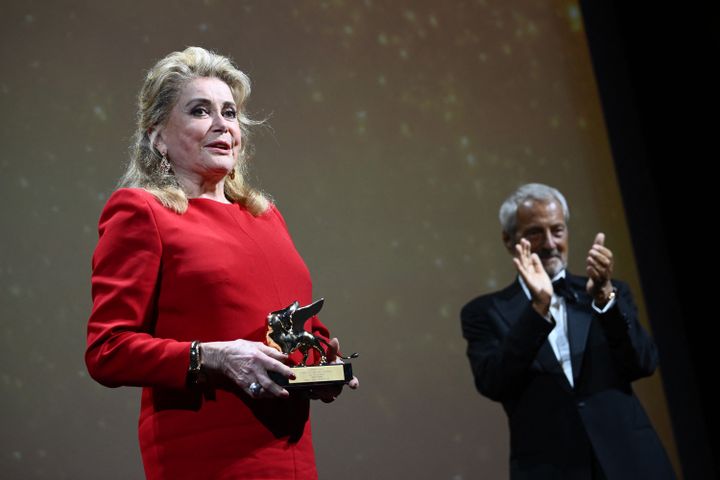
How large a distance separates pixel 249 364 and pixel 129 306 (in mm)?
251

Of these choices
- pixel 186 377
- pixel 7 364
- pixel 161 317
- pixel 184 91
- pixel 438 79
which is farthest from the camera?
pixel 438 79

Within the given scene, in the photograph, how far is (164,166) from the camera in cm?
171

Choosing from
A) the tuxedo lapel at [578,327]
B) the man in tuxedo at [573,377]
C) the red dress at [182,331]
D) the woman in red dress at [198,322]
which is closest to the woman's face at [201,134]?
the woman in red dress at [198,322]

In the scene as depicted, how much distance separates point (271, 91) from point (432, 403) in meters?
1.38

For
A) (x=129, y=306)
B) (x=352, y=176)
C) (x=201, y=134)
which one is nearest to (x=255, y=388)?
(x=129, y=306)

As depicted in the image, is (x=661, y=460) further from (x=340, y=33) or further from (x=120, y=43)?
(x=120, y=43)

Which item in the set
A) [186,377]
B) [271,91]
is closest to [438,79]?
[271,91]

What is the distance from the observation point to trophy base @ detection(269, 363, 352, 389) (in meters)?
1.43

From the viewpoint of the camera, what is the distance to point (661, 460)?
7.83ft

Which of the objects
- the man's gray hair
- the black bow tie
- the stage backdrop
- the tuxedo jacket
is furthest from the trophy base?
the stage backdrop

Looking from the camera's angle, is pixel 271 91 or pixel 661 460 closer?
pixel 661 460

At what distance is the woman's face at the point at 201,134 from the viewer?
1.67m

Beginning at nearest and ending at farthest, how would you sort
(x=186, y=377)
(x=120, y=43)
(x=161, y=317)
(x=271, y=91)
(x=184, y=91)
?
(x=186, y=377)
(x=161, y=317)
(x=184, y=91)
(x=120, y=43)
(x=271, y=91)

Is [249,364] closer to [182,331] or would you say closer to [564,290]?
[182,331]
